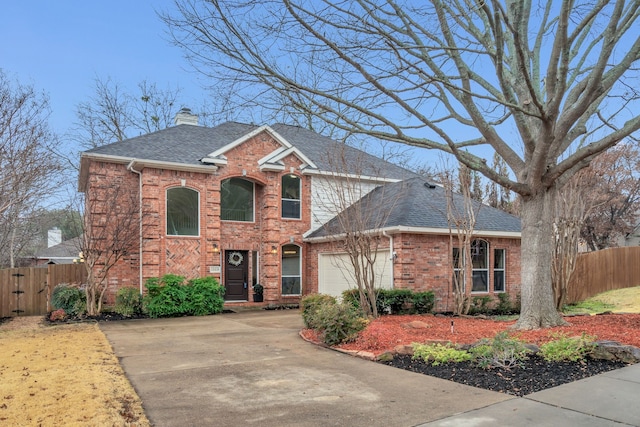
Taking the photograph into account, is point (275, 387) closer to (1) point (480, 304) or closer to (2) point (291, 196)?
(1) point (480, 304)

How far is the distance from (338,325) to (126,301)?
8445 millimetres

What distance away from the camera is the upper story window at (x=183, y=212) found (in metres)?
15.6

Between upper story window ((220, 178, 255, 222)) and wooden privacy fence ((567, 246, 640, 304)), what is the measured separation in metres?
12.3

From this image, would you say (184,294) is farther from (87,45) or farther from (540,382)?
(540,382)

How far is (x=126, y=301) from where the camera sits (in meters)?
14.2

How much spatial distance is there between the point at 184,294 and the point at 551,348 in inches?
434

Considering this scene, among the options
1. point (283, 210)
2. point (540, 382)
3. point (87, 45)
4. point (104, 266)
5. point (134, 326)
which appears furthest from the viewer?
point (283, 210)

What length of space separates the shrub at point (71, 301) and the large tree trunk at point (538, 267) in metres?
12.0

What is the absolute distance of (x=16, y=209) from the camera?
60.1ft

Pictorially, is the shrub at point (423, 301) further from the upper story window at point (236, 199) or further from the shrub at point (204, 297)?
the upper story window at point (236, 199)

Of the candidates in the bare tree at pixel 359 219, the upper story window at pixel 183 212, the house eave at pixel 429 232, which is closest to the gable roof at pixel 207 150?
the bare tree at pixel 359 219

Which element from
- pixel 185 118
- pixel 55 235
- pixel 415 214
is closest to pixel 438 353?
pixel 415 214

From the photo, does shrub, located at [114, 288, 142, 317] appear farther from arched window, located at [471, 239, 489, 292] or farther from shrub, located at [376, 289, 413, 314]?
arched window, located at [471, 239, 489, 292]

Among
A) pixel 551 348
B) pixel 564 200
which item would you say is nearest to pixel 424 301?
pixel 564 200
